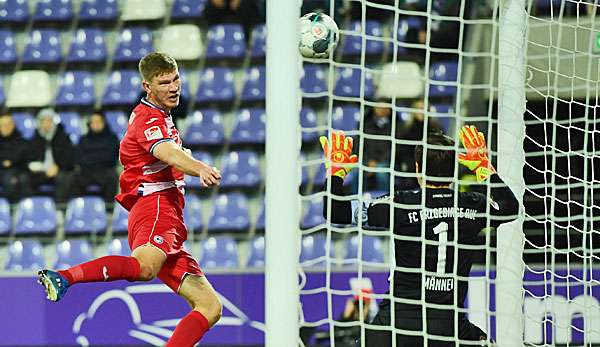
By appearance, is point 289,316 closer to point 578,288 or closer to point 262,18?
point 578,288

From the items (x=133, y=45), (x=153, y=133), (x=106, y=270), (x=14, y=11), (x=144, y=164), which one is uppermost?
(x=14, y=11)

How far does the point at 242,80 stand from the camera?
29.3 feet

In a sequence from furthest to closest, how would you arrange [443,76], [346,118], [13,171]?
[443,76], [346,118], [13,171]

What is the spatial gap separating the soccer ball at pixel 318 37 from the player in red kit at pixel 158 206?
1.89 ft

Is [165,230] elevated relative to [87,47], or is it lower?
lower

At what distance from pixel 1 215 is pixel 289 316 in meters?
5.40

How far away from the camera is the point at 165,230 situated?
4227 millimetres

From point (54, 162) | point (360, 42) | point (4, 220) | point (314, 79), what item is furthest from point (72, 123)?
point (360, 42)

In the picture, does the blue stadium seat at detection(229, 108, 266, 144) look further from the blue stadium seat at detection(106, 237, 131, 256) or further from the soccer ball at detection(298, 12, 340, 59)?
the soccer ball at detection(298, 12, 340, 59)

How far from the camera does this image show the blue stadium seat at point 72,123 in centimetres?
854

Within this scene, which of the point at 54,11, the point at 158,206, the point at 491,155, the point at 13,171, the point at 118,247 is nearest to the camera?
the point at 158,206

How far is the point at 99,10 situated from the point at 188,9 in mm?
799

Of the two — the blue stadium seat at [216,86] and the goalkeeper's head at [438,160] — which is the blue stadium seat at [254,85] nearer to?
the blue stadium seat at [216,86]

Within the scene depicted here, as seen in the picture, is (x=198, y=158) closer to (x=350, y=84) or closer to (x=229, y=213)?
(x=229, y=213)
